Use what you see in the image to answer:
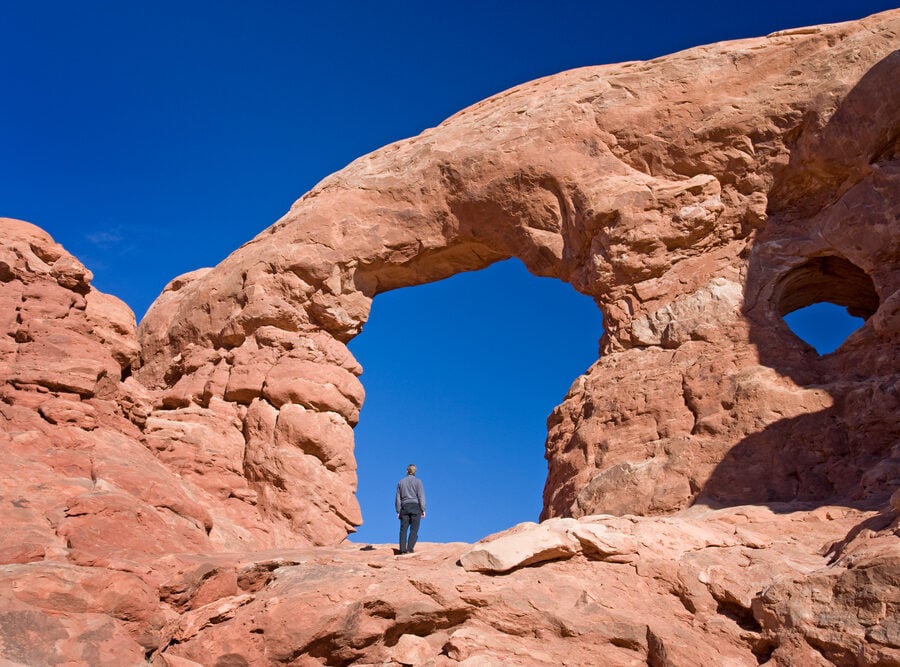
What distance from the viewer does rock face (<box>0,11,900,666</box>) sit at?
8.43 meters

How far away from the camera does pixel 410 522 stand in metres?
12.5

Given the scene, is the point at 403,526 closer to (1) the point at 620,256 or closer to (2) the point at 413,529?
(2) the point at 413,529

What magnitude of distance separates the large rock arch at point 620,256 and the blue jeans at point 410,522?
2261 millimetres

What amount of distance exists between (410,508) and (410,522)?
8.0 inches

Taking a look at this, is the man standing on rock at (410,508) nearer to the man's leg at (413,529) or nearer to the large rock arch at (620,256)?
the man's leg at (413,529)

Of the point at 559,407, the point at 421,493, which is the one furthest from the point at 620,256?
the point at 421,493

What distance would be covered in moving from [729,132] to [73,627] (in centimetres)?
1207

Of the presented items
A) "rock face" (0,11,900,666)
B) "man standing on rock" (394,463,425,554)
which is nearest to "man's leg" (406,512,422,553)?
"man standing on rock" (394,463,425,554)

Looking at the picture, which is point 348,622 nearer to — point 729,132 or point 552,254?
point 552,254

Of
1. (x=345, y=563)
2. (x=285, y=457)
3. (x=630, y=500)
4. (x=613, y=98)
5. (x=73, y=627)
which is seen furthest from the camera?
(x=613, y=98)

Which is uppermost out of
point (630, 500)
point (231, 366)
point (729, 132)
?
point (729, 132)

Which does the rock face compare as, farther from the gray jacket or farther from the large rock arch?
the gray jacket

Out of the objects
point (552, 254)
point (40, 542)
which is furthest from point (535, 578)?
point (552, 254)

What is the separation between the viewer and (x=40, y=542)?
30.9 ft
